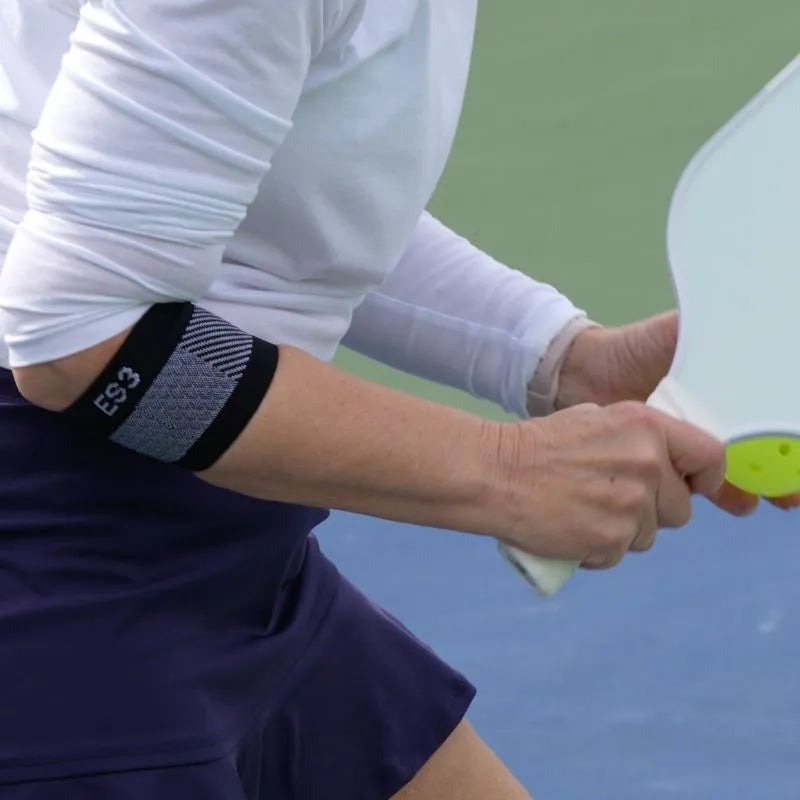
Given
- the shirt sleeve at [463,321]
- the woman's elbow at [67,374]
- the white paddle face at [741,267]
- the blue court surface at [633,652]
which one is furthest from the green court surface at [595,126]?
the woman's elbow at [67,374]

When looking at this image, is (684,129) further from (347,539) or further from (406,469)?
(406,469)

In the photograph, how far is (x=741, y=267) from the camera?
1.32 m

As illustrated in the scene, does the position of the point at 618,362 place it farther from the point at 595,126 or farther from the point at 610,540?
the point at 595,126

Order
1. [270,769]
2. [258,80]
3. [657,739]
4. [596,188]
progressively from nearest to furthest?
[258,80] → [270,769] → [657,739] → [596,188]

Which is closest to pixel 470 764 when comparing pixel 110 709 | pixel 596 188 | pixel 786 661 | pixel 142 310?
pixel 110 709

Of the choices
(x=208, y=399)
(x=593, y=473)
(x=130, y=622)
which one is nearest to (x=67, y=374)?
(x=208, y=399)

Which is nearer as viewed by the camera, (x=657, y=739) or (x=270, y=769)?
(x=270, y=769)

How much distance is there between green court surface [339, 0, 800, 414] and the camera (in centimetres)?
298

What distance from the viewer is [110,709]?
3.89 feet

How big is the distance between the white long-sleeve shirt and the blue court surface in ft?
3.40

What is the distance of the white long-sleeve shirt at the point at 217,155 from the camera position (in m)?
1.01

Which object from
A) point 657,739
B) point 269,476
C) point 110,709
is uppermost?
point 269,476

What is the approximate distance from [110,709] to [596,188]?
6.75 ft

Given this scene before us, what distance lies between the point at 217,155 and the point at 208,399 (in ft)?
0.47
